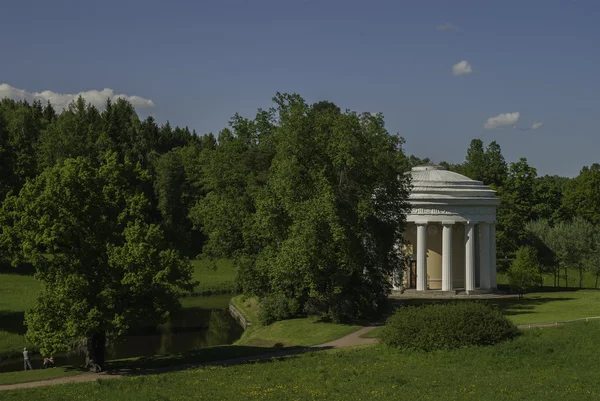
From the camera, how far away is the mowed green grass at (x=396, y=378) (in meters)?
25.1

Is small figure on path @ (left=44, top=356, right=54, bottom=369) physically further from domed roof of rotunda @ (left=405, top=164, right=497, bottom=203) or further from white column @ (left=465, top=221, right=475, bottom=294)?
white column @ (left=465, top=221, right=475, bottom=294)

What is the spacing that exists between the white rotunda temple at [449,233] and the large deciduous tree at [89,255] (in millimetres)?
30651

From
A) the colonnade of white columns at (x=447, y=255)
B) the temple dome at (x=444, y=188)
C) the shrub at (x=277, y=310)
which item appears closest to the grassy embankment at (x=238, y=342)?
the shrub at (x=277, y=310)

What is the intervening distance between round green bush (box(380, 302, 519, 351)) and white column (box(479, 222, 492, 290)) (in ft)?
90.0

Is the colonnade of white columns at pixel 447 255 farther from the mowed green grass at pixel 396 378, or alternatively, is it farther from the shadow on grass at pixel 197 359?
the mowed green grass at pixel 396 378

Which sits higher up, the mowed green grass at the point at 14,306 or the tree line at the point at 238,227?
the tree line at the point at 238,227

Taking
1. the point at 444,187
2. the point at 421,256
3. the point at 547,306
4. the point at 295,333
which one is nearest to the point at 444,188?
the point at 444,187

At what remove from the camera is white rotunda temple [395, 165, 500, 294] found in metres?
59.6

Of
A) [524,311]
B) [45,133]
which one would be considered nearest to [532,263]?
[524,311]

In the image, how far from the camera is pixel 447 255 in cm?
5969

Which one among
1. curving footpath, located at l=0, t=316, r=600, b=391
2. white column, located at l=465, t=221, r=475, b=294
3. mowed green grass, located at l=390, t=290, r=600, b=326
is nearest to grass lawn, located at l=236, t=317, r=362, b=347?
curving footpath, located at l=0, t=316, r=600, b=391

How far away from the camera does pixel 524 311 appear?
161 feet

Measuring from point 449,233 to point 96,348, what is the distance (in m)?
34.5

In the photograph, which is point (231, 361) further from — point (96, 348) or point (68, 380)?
point (68, 380)
